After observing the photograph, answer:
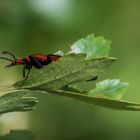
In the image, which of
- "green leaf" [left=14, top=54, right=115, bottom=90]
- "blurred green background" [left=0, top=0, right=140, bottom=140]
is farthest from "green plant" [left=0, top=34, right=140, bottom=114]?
"blurred green background" [left=0, top=0, right=140, bottom=140]

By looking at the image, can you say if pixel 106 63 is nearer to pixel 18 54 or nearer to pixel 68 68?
pixel 68 68

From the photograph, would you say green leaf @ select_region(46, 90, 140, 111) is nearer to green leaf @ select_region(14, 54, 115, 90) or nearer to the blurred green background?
green leaf @ select_region(14, 54, 115, 90)

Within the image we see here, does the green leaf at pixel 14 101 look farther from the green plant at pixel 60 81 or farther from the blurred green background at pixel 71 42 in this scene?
the blurred green background at pixel 71 42

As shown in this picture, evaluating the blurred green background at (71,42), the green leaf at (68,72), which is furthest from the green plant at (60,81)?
the blurred green background at (71,42)

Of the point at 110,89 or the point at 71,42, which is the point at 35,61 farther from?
the point at 71,42

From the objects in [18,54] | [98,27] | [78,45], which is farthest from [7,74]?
[78,45]

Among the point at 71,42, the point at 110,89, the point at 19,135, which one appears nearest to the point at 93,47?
the point at 110,89

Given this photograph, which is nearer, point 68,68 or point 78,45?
point 68,68
